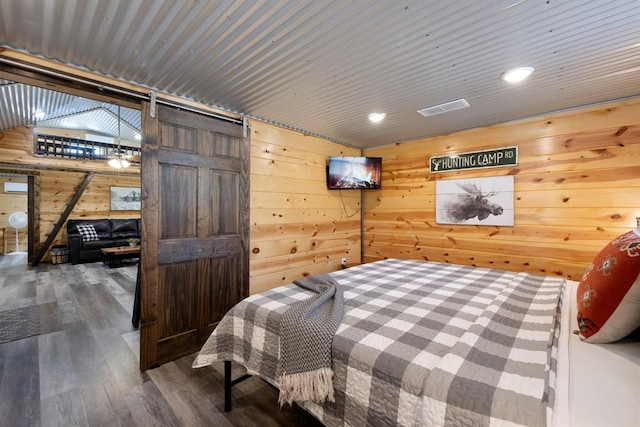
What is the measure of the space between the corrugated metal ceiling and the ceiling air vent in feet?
0.26

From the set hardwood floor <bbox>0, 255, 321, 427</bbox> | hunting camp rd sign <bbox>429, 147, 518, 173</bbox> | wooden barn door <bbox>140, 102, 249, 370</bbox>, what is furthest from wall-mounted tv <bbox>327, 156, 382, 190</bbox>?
hardwood floor <bbox>0, 255, 321, 427</bbox>

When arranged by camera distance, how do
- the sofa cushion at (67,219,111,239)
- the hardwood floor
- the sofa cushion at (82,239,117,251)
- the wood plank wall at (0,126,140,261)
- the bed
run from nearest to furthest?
the bed → the hardwood floor → the wood plank wall at (0,126,140,261) → the sofa cushion at (82,239,117,251) → the sofa cushion at (67,219,111,239)

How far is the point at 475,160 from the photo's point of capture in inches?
130

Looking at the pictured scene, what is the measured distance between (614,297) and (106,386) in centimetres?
312

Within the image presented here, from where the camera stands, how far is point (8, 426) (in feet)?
5.37

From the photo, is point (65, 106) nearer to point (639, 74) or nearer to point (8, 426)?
point (8, 426)

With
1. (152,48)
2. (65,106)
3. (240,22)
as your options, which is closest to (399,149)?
(240,22)

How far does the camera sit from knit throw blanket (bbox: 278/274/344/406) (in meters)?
1.17

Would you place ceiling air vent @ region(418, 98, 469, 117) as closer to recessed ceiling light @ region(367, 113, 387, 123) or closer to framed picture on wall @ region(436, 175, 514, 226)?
recessed ceiling light @ region(367, 113, 387, 123)

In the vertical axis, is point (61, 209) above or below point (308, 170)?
below

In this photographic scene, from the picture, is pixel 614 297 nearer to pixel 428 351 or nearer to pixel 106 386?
pixel 428 351

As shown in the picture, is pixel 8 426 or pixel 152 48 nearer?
pixel 8 426

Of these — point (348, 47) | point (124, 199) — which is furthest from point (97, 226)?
point (348, 47)

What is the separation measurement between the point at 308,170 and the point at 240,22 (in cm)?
A: 225
